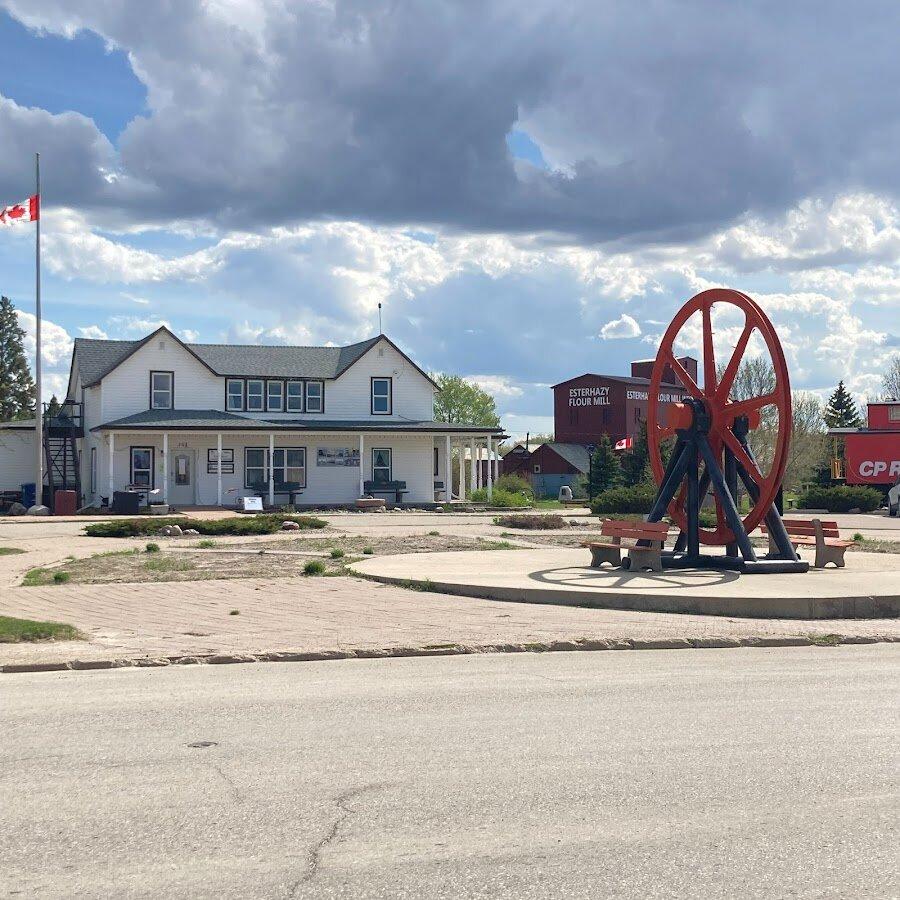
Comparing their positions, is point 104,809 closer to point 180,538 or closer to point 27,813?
point 27,813

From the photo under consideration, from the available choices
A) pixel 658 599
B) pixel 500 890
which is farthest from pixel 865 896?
pixel 658 599

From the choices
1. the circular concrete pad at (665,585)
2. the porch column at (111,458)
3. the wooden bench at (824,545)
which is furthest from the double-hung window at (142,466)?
the wooden bench at (824,545)

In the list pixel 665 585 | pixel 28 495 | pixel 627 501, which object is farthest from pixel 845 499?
pixel 665 585

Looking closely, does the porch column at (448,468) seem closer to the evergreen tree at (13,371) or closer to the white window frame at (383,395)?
the white window frame at (383,395)

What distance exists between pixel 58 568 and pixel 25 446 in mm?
32022

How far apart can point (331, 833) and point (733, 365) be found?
14.3 meters

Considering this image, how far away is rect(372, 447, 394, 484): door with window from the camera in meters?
48.3

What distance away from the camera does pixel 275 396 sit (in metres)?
48.9

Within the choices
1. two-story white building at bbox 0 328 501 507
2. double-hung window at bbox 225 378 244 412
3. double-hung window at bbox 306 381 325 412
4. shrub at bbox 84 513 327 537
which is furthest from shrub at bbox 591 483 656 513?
double-hung window at bbox 225 378 244 412

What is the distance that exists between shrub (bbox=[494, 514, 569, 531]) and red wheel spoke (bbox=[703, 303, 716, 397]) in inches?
521

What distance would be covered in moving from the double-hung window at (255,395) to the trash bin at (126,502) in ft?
29.4

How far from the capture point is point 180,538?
27609mm

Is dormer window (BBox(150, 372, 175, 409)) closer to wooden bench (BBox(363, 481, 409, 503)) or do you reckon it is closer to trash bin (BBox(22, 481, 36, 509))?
trash bin (BBox(22, 481, 36, 509))

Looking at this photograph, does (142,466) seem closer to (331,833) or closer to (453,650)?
(453,650)
